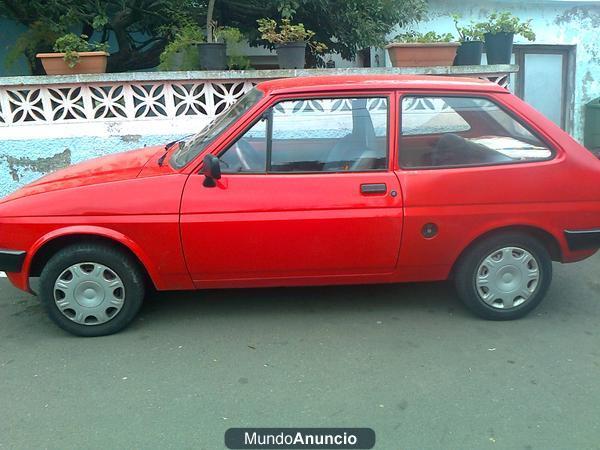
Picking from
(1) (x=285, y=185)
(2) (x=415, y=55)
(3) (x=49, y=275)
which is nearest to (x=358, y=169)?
(1) (x=285, y=185)

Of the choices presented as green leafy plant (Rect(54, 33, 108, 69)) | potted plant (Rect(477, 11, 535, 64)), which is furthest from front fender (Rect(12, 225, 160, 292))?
potted plant (Rect(477, 11, 535, 64))

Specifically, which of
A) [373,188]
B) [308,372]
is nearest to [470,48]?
[373,188]

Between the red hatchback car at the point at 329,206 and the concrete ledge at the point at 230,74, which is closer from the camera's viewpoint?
the red hatchback car at the point at 329,206

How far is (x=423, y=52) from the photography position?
6.35 meters

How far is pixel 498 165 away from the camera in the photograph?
12.0 feet

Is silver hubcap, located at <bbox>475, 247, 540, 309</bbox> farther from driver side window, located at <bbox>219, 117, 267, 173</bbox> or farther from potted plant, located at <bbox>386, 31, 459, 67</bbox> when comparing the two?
potted plant, located at <bbox>386, 31, 459, 67</bbox>

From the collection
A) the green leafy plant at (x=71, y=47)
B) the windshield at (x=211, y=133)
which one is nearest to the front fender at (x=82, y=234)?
the windshield at (x=211, y=133)

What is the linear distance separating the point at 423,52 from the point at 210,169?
3932 millimetres

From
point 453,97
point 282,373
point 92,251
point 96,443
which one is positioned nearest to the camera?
point 96,443

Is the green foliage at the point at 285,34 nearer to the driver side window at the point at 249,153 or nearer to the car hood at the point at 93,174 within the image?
the car hood at the point at 93,174

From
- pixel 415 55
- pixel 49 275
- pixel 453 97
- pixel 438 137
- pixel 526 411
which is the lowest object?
pixel 526 411

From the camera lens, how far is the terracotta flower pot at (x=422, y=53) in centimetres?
631

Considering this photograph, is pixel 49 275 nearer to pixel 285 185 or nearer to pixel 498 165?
pixel 285 185

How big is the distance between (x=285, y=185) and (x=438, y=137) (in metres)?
1.14
